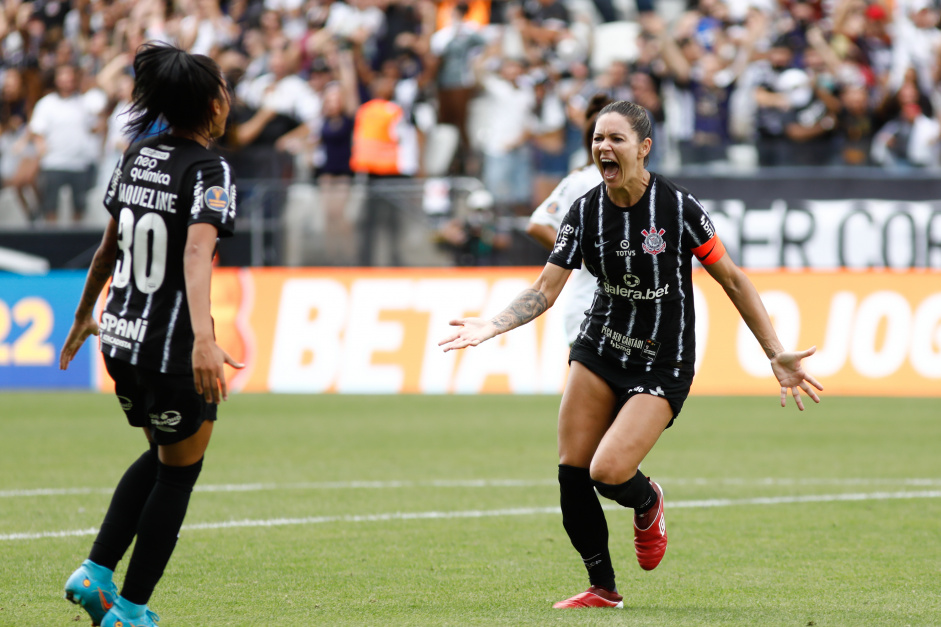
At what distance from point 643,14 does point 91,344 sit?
1016 centimetres

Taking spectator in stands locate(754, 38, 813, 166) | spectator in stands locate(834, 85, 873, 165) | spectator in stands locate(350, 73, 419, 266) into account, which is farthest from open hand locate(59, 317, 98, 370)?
spectator in stands locate(834, 85, 873, 165)

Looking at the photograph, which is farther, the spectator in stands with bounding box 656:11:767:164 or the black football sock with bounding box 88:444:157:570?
the spectator in stands with bounding box 656:11:767:164

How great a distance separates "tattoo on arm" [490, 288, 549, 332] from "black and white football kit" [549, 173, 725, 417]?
0.58 ft

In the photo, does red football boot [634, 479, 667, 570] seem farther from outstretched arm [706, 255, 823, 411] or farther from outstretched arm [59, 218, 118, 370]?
outstretched arm [59, 218, 118, 370]

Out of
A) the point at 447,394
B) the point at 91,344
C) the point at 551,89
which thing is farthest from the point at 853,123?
the point at 91,344

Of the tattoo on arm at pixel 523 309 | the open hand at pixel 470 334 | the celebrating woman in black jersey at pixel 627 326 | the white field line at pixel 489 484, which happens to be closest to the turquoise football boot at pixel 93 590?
the open hand at pixel 470 334

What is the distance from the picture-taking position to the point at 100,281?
510 cm

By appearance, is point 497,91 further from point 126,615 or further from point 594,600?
point 126,615

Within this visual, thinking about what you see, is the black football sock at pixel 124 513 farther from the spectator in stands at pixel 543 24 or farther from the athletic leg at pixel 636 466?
the spectator in stands at pixel 543 24

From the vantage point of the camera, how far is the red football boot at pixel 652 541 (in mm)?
5719

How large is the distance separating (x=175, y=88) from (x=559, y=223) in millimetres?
3157

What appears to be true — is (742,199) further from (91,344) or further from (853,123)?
(91,344)

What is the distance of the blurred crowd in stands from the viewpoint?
1769 centimetres

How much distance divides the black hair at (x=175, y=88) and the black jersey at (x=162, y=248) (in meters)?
0.13
